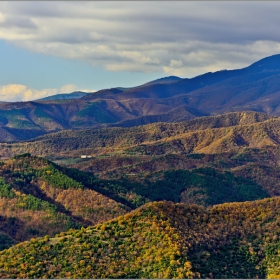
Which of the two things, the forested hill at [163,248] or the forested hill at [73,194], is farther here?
the forested hill at [73,194]

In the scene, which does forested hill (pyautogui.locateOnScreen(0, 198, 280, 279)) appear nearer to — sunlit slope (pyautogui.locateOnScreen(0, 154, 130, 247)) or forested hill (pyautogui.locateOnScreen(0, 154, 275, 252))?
forested hill (pyautogui.locateOnScreen(0, 154, 275, 252))

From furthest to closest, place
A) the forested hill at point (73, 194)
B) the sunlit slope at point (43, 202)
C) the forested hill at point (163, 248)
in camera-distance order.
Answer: the forested hill at point (73, 194), the sunlit slope at point (43, 202), the forested hill at point (163, 248)

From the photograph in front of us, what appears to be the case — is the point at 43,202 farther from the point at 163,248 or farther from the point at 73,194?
the point at 163,248

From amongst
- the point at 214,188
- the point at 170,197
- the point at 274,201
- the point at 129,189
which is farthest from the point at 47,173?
the point at 274,201

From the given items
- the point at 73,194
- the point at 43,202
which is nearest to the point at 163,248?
the point at 43,202

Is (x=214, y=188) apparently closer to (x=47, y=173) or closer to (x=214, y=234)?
(x=47, y=173)

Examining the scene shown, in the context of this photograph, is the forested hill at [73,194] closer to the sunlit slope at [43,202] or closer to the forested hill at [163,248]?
the sunlit slope at [43,202]

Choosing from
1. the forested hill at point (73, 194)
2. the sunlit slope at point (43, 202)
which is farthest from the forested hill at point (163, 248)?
the sunlit slope at point (43, 202)

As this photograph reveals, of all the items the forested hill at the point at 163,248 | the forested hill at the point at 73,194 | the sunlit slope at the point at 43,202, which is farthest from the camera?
the forested hill at the point at 73,194
